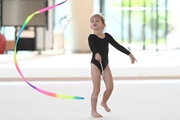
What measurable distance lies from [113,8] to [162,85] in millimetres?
15986

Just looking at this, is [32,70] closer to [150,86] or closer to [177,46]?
[150,86]

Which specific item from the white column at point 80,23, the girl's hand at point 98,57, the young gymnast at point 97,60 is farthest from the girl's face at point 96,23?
the white column at point 80,23

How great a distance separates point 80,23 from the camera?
19141 mm

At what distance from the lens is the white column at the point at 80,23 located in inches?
747

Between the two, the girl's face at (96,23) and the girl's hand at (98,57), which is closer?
the girl's hand at (98,57)

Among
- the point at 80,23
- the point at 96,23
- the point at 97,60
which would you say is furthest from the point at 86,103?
the point at 80,23

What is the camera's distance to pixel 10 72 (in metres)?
10.9

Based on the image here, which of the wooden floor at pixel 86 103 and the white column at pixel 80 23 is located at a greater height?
the white column at pixel 80 23

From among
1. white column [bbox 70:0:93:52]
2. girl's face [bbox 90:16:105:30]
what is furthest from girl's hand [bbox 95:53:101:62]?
white column [bbox 70:0:93:52]

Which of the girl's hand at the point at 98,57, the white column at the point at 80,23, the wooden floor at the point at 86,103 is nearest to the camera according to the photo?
the girl's hand at the point at 98,57

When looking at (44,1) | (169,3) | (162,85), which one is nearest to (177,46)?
(169,3)

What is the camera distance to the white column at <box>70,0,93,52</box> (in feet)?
62.2

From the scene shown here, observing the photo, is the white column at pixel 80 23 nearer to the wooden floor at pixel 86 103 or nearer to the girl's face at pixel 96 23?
the wooden floor at pixel 86 103

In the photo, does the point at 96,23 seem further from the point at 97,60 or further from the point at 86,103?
the point at 86,103
